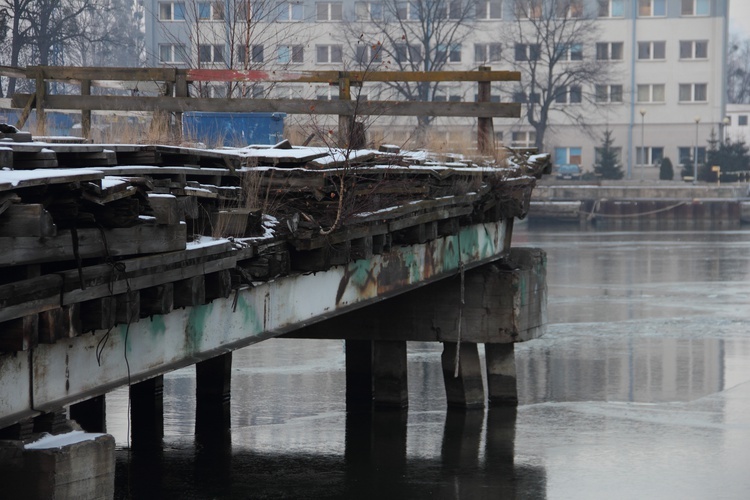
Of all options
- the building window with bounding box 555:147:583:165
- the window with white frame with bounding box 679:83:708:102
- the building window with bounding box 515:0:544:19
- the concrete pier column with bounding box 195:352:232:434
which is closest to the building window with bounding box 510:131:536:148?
the building window with bounding box 555:147:583:165

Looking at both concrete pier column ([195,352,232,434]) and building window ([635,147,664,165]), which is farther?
building window ([635,147,664,165])

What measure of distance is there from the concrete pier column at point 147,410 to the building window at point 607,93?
72.2 m

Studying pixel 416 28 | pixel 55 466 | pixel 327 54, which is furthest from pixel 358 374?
pixel 327 54

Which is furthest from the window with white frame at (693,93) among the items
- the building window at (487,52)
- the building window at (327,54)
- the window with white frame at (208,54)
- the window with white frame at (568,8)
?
the window with white frame at (208,54)

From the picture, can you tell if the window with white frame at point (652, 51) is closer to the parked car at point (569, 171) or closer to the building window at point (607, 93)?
the building window at point (607, 93)

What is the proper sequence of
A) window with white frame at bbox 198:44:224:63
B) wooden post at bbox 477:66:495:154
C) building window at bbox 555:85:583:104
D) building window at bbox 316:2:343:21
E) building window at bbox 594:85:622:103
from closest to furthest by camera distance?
wooden post at bbox 477:66:495:154 → window with white frame at bbox 198:44:224:63 → building window at bbox 316:2:343:21 → building window at bbox 594:85:622:103 → building window at bbox 555:85:583:104

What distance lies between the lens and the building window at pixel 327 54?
3504 inches

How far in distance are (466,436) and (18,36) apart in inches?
999

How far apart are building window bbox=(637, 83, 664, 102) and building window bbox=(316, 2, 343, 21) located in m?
21.9

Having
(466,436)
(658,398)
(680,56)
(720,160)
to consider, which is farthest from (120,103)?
(680,56)

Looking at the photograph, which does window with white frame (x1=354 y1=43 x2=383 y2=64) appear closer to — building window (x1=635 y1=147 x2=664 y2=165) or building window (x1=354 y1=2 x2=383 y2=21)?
building window (x1=354 y1=2 x2=383 y2=21)

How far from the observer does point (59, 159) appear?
29.1ft

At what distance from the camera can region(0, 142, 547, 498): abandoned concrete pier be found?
309 inches

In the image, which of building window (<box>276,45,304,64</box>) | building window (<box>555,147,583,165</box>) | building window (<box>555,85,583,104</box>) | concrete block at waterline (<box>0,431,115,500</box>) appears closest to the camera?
concrete block at waterline (<box>0,431,115,500</box>)
